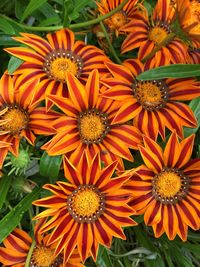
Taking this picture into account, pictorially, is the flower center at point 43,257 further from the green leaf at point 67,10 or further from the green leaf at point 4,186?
the green leaf at point 67,10

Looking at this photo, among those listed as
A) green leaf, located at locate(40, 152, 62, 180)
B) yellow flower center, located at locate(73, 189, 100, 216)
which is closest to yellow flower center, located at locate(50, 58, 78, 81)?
green leaf, located at locate(40, 152, 62, 180)

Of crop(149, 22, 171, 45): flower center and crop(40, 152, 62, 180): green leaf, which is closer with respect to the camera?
crop(40, 152, 62, 180): green leaf

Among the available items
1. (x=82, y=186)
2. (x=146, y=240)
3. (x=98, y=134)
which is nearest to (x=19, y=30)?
(x=98, y=134)

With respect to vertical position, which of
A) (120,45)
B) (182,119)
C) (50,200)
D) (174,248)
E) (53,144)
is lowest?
(50,200)

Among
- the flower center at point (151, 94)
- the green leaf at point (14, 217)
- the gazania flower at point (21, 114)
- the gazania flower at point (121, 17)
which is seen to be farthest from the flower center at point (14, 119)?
the gazania flower at point (121, 17)

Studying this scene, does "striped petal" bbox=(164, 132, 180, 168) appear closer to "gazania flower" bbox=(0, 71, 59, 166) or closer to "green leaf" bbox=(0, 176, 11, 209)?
"gazania flower" bbox=(0, 71, 59, 166)

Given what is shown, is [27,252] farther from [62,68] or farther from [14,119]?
[62,68]

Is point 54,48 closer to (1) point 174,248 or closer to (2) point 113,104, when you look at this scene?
(2) point 113,104
